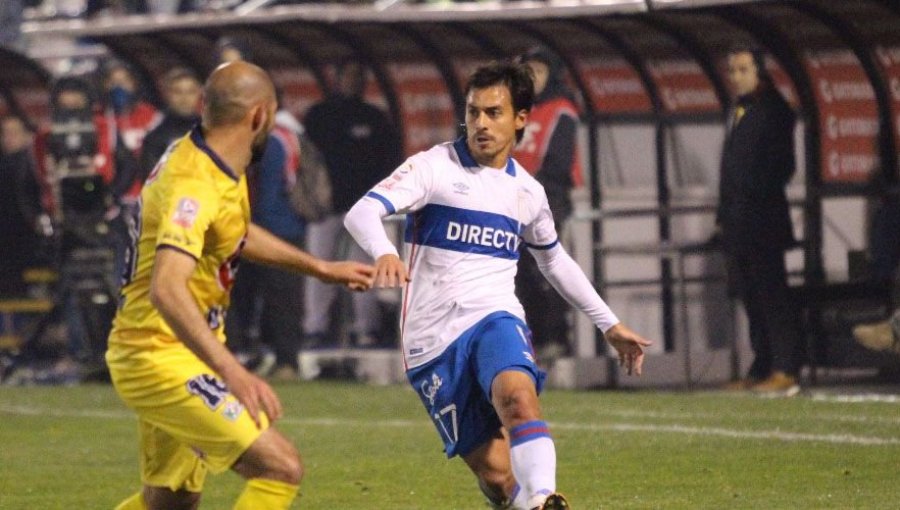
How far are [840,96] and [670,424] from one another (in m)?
3.72

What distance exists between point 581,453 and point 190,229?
524 cm

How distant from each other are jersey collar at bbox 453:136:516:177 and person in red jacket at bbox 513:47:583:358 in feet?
19.8

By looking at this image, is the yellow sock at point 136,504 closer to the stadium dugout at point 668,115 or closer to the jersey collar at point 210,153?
the jersey collar at point 210,153

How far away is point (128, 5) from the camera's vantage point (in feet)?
77.4

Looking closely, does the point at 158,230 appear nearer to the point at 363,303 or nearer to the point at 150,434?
the point at 150,434

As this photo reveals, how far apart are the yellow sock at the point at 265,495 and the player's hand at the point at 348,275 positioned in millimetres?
755

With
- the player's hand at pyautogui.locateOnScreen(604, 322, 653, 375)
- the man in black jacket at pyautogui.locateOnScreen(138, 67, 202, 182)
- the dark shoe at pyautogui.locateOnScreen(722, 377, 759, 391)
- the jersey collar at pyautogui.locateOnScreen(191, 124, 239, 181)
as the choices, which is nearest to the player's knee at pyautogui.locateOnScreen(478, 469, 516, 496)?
the player's hand at pyautogui.locateOnScreen(604, 322, 653, 375)

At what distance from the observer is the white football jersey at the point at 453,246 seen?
836 cm

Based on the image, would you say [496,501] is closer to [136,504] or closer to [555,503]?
[555,503]

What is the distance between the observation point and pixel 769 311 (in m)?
14.8

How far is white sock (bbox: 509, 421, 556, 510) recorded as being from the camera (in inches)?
305

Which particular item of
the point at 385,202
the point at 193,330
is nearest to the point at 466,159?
the point at 385,202

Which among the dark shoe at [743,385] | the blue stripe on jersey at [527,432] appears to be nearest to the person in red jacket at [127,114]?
the dark shoe at [743,385]

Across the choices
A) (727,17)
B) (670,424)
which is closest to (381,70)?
(727,17)
